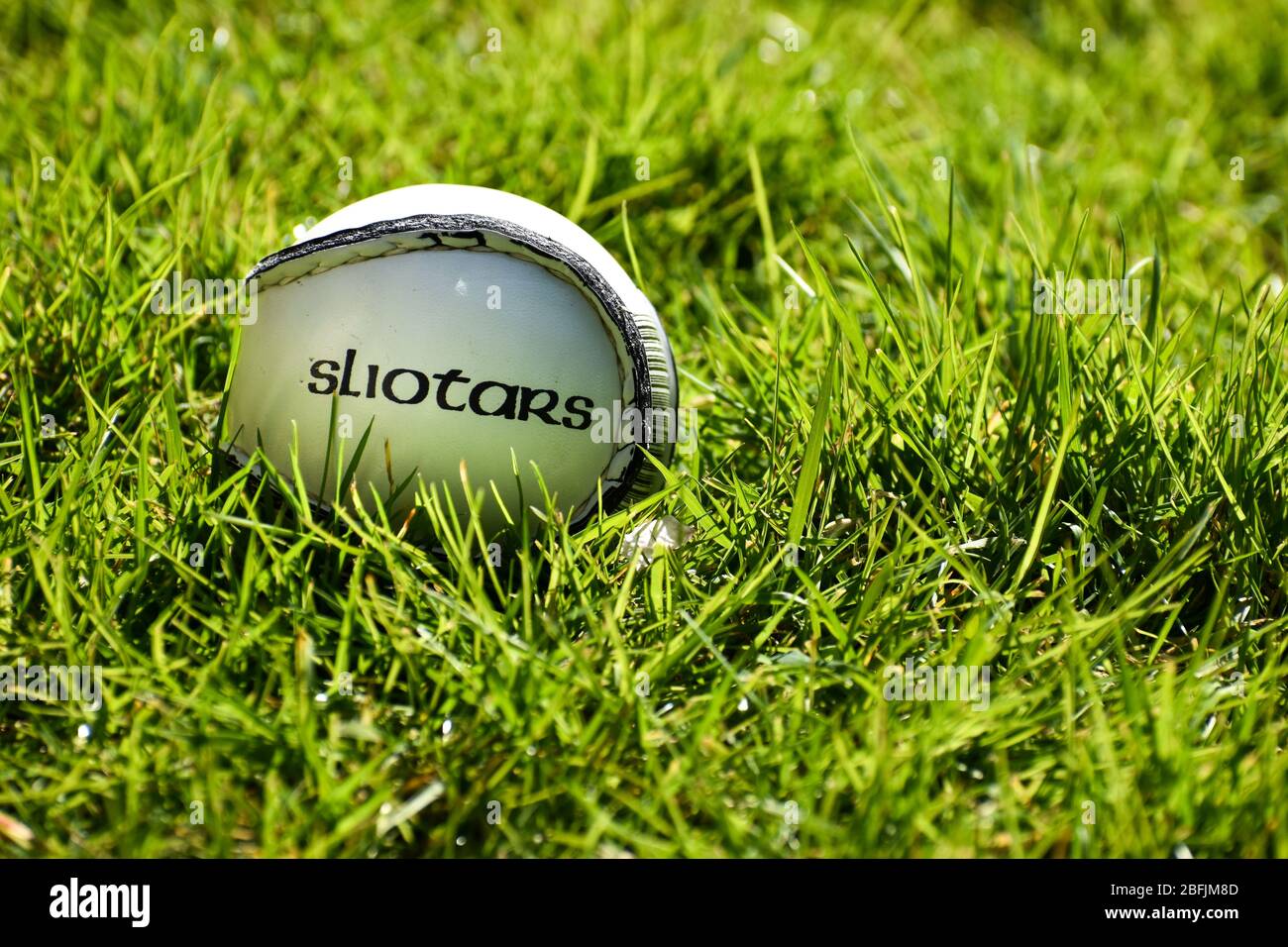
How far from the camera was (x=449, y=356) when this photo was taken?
1.90 meters

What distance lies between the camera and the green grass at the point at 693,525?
1.65 m

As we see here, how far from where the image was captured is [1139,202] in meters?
3.22

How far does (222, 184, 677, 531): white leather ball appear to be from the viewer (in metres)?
1.90

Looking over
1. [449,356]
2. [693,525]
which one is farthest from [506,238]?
[693,525]

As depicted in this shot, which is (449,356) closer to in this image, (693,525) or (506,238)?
(506,238)

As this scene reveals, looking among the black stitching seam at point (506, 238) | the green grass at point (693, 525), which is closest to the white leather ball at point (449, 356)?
the black stitching seam at point (506, 238)

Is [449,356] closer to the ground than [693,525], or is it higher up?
higher up

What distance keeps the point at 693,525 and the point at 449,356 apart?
567 mm

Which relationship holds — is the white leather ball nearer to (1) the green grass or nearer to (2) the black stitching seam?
(2) the black stitching seam

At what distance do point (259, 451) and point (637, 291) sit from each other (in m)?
0.70

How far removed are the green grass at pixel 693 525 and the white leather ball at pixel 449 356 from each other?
0.13 meters

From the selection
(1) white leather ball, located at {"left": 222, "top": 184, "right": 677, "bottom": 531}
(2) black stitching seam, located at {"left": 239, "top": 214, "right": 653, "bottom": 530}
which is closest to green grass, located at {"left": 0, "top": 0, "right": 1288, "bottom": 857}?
(1) white leather ball, located at {"left": 222, "top": 184, "right": 677, "bottom": 531}

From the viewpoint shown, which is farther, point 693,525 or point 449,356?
point 693,525

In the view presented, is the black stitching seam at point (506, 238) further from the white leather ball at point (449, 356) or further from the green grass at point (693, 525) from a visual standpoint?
Answer: the green grass at point (693, 525)
